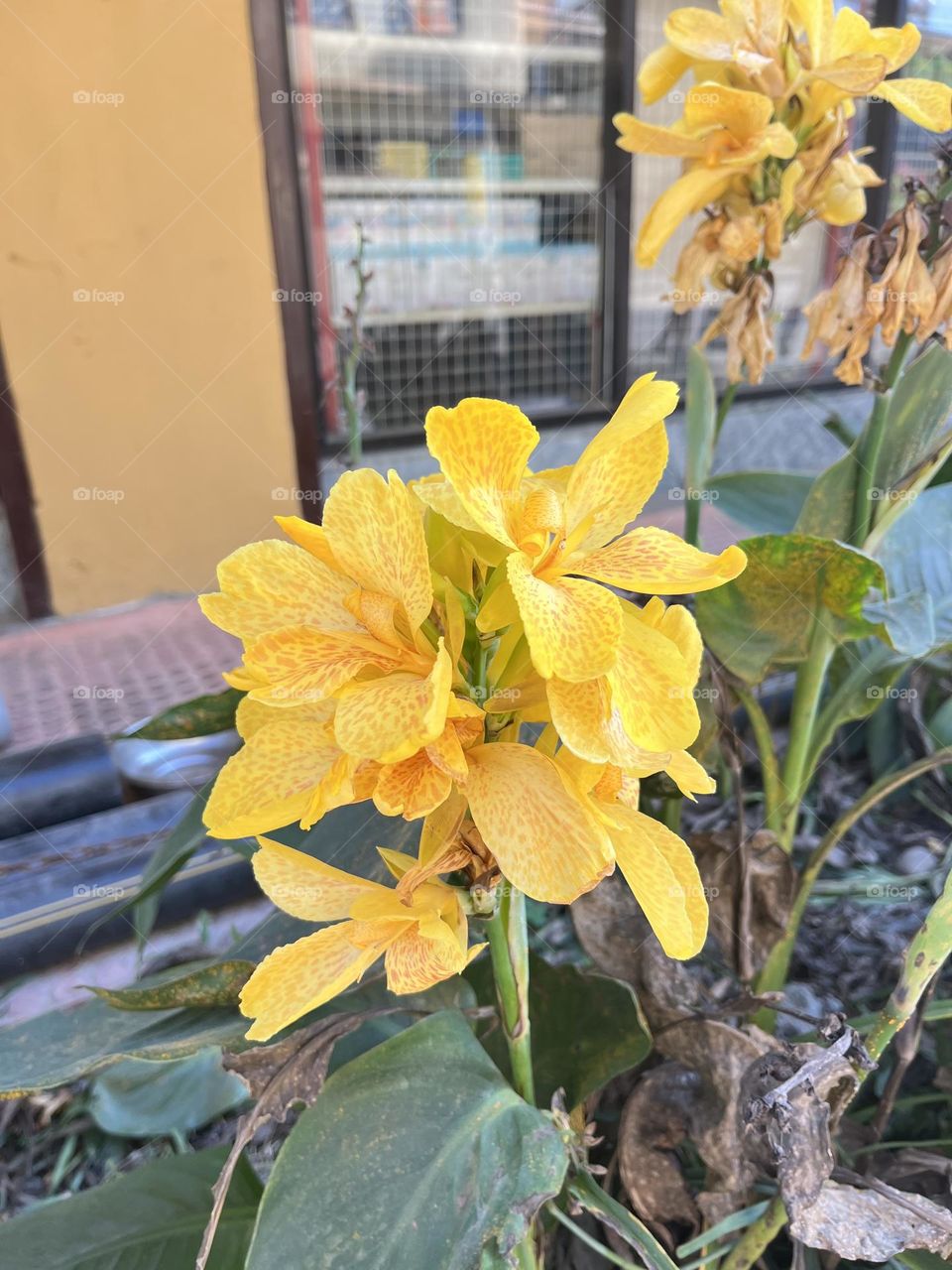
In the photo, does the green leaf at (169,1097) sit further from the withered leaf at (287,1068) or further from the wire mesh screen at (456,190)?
the wire mesh screen at (456,190)

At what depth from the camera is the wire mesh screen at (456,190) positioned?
1.80m

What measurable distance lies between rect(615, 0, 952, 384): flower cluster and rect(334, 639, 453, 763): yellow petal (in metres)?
0.38

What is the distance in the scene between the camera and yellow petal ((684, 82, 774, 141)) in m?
0.47

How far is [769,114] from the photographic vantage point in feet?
1.59

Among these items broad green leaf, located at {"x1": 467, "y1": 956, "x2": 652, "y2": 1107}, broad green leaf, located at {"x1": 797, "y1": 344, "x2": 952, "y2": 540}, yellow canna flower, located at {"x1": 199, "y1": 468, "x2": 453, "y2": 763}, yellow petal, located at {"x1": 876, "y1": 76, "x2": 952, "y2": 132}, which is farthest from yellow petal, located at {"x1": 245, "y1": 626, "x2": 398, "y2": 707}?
yellow petal, located at {"x1": 876, "y1": 76, "x2": 952, "y2": 132}

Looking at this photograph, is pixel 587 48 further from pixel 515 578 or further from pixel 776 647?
pixel 515 578

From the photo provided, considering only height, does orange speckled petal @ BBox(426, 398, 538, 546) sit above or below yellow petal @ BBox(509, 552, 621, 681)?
above

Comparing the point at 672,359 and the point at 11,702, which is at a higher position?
the point at 672,359

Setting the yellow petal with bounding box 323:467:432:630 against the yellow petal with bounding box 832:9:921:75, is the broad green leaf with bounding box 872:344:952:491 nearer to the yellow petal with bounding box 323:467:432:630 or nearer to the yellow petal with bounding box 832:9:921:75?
the yellow petal with bounding box 832:9:921:75

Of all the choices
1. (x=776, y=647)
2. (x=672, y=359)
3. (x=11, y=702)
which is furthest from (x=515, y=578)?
(x=672, y=359)

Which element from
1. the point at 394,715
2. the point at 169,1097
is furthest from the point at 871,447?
the point at 169,1097

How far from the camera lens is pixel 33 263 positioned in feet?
5.07

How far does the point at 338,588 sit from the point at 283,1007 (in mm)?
143

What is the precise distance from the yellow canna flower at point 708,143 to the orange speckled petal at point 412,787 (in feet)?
1.29
